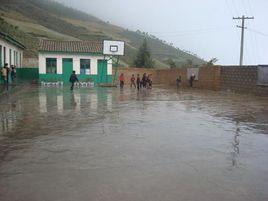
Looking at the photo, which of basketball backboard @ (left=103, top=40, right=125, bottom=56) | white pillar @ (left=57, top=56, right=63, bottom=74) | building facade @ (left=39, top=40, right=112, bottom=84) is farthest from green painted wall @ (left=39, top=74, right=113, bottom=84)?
basketball backboard @ (left=103, top=40, right=125, bottom=56)

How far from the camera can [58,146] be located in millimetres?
7723

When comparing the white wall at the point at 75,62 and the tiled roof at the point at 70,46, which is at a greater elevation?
the tiled roof at the point at 70,46

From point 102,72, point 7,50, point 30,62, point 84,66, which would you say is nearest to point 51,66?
point 84,66

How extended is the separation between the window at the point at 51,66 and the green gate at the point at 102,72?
4.86 m

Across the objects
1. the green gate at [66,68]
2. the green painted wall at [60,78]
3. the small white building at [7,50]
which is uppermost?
the small white building at [7,50]

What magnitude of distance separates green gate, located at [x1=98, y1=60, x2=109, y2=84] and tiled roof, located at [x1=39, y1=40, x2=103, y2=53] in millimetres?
1322

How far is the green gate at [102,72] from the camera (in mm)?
41062

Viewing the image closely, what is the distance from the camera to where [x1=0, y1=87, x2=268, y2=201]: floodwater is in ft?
16.5

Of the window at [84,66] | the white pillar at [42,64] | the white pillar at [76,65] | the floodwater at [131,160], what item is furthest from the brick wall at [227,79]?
the floodwater at [131,160]

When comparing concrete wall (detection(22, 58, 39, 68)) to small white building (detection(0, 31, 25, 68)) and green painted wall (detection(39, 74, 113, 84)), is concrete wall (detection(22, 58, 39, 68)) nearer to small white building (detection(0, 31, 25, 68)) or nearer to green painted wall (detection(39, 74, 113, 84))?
small white building (detection(0, 31, 25, 68))

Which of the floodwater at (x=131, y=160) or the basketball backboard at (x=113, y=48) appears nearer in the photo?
the floodwater at (x=131, y=160)

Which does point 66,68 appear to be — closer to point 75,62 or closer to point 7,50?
point 75,62

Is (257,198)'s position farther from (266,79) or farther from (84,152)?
(266,79)

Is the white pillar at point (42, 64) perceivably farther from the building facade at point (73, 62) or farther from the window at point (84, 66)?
the window at point (84, 66)
